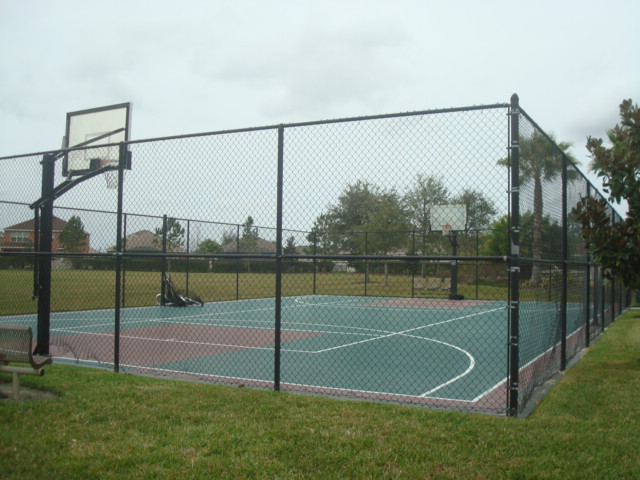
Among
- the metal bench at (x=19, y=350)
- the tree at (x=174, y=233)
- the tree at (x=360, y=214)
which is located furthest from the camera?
the tree at (x=174, y=233)

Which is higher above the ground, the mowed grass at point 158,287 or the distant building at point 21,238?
the distant building at point 21,238

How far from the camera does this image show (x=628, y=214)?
7.86 meters

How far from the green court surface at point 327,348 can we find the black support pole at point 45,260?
58 centimetres

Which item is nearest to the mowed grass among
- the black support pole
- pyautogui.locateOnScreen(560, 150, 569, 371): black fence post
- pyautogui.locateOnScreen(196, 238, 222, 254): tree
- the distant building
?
the distant building

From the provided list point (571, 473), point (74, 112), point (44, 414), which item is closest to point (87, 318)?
point (74, 112)

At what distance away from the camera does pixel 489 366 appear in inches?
343

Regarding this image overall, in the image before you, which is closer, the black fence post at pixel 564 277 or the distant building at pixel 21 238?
the black fence post at pixel 564 277

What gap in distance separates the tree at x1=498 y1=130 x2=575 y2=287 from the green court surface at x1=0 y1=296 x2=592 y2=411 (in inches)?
26.6

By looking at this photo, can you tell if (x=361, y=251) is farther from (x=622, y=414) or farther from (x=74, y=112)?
(x=622, y=414)

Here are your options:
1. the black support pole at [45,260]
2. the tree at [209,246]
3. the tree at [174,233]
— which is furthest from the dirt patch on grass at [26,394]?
the tree at [174,233]

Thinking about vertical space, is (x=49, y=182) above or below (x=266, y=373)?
above

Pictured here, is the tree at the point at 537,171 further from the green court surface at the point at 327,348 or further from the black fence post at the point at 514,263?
the green court surface at the point at 327,348

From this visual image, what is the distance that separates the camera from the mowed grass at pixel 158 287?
14.8m

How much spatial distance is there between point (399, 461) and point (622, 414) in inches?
101
